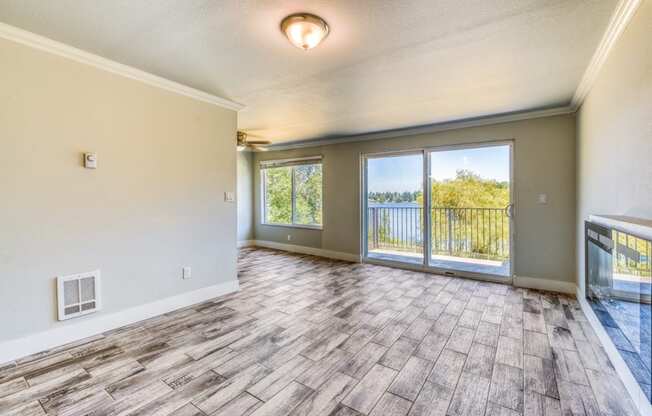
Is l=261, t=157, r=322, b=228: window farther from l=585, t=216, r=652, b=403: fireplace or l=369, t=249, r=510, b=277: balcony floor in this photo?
l=585, t=216, r=652, b=403: fireplace

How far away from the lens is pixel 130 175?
2.79 meters

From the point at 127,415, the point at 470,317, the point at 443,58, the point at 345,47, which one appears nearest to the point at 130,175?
the point at 127,415

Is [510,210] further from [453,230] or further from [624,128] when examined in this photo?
[624,128]

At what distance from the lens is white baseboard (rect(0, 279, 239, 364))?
2.17 metres

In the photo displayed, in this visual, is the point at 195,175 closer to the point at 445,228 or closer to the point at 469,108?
the point at 469,108

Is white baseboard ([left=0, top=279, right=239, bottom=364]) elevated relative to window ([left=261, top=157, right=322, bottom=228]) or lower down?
lower down

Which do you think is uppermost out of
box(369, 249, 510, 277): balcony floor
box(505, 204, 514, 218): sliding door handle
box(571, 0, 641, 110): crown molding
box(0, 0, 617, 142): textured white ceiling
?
box(0, 0, 617, 142): textured white ceiling

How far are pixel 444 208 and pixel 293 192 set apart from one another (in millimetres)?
3216

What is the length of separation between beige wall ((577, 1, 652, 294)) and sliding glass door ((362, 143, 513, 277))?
A: 1369 millimetres

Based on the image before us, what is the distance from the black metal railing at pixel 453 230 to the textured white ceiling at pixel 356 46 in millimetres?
1857

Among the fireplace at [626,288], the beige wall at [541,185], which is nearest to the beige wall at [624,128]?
the fireplace at [626,288]

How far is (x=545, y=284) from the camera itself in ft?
12.6

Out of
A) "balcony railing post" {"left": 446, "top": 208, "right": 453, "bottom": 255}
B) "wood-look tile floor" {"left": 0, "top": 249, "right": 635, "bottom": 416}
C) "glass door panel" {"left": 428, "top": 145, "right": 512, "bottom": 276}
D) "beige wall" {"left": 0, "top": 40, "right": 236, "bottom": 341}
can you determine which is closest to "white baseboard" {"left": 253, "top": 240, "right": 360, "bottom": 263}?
"glass door panel" {"left": 428, "top": 145, "right": 512, "bottom": 276}

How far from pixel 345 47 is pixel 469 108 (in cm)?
226
